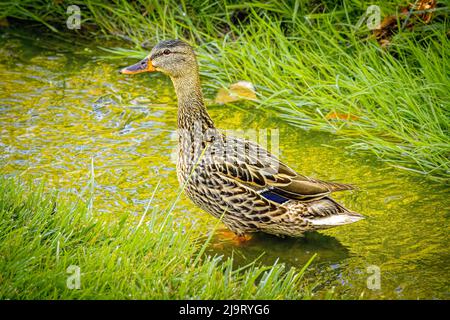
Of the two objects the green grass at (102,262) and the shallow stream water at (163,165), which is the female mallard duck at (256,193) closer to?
the shallow stream water at (163,165)

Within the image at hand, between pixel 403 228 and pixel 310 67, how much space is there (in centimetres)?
201

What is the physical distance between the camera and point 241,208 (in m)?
4.68

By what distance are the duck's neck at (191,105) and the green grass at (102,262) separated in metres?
0.85

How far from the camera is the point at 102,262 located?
3.80 metres

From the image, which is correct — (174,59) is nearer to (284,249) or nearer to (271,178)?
(271,178)

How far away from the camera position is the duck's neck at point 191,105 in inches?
197

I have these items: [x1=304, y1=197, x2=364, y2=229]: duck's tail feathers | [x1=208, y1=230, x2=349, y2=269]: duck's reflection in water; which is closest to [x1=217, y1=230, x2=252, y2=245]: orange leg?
[x1=208, y1=230, x2=349, y2=269]: duck's reflection in water

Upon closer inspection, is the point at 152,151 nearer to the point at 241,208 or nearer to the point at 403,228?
the point at 241,208

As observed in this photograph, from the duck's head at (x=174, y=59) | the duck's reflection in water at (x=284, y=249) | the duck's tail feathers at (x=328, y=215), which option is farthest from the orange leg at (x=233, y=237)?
the duck's head at (x=174, y=59)

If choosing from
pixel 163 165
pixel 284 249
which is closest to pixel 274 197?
pixel 284 249

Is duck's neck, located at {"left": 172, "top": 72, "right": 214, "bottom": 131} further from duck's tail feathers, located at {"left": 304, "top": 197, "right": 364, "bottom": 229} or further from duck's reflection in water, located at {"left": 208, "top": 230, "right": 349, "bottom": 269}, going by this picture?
duck's tail feathers, located at {"left": 304, "top": 197, "right": 364, "bottom": 229}

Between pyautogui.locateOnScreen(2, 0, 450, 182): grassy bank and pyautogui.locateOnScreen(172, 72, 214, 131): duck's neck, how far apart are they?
117cm

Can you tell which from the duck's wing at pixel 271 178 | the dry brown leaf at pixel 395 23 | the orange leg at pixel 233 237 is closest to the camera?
the duck's wing at pixel 271 178

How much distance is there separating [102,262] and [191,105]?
155 centimetres
